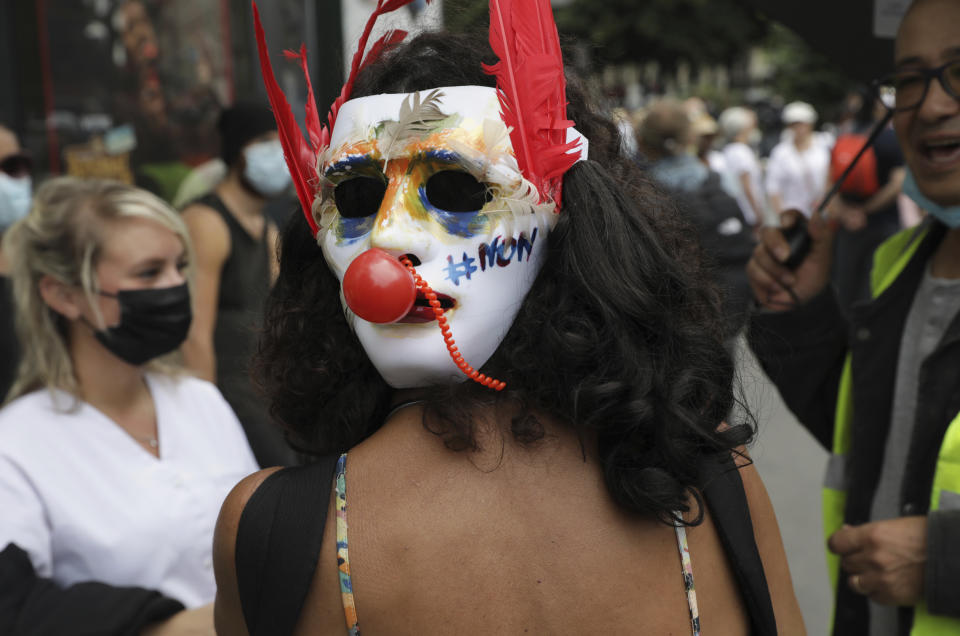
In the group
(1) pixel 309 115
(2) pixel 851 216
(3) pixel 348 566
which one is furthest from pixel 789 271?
(2) pixel 851 216

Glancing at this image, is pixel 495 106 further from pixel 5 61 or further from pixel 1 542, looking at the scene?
pixel 5 61

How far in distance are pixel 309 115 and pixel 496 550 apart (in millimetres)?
793

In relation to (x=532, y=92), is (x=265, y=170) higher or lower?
lower

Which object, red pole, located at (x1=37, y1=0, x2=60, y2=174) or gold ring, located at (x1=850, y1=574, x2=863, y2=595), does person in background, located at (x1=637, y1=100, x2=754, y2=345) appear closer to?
red pole, located at (x1=37, y1=0, x2=60, y2=174)

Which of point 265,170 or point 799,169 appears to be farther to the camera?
point 799,169

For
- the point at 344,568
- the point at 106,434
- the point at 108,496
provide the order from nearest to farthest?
1. the point at 344,568
2. the point at 108,496
3. the point at 106,434

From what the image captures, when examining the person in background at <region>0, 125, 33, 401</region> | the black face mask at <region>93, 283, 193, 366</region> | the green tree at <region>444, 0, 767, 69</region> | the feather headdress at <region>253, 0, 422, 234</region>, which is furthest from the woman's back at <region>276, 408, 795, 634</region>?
the green tree at <region>444, 0, 767, 69</region>

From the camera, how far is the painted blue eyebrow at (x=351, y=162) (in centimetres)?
141

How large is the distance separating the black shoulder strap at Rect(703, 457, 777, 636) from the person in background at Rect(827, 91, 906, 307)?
542 centimetres

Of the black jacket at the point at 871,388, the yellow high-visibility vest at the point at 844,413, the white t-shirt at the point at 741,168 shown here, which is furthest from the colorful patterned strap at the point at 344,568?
the white t-shirt at the point at 741,168

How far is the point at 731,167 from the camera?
405 inches

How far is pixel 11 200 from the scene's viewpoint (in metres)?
3.88

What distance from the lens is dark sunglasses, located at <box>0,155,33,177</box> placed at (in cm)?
397

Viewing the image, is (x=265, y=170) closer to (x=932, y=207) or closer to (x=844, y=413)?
(x=844, y=413)
